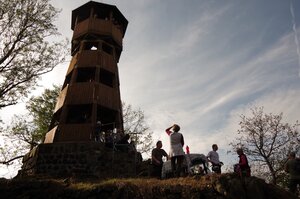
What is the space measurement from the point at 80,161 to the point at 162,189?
7207 mm

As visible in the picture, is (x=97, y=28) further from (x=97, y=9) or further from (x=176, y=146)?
(x=176, y=146)

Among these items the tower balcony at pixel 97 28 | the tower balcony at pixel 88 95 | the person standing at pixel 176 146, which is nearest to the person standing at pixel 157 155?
the person standing at pixel 176 146

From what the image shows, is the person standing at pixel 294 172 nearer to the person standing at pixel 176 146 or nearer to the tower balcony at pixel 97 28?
the person standing at pixel 176 146

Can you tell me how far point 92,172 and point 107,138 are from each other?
2838mm

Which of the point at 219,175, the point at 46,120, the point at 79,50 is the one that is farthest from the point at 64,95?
the point at 219,175

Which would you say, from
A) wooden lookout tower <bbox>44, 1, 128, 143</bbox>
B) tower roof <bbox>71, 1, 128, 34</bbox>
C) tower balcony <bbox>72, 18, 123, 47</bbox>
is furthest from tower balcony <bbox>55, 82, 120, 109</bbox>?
tower roof <bbox>71, 1, 128, 34</bbox>

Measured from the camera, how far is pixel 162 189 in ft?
33.8

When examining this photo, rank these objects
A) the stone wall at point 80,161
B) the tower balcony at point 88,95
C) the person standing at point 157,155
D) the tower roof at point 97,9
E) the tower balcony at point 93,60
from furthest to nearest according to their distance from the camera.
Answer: the tower roof at point 97,9 → the tower balcony at point 93,60 → the tower balcony at point 88,95 → the stone wall at point 80,161 → the person standing at point 157,155

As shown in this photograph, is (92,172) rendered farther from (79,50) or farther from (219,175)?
(79,50)

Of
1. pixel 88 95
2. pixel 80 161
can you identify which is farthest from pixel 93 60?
pixel 80 161

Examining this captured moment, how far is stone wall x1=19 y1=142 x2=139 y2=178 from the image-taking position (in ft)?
52.6

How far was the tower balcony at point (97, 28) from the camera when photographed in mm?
23938

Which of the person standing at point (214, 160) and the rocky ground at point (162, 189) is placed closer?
the rocky ground at point (162, 189)

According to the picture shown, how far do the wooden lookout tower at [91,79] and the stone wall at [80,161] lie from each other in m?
1.68
